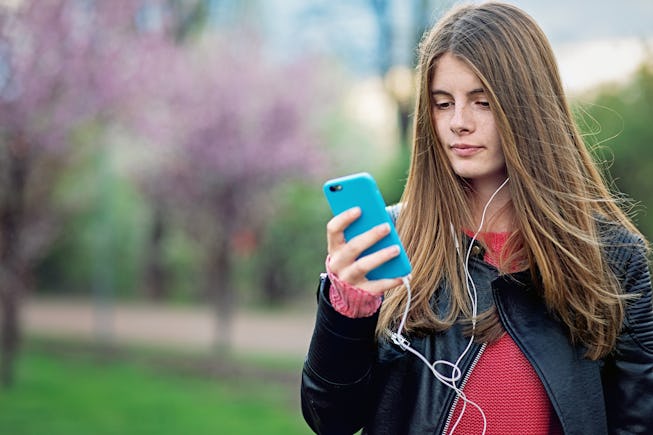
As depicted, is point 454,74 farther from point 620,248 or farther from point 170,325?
point 170,325

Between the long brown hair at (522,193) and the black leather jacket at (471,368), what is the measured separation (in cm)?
4

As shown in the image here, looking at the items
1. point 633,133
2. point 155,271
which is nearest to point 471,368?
point 633,133

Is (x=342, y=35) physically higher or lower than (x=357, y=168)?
higher

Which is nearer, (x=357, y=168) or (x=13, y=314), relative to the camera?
(x=13, y=314)

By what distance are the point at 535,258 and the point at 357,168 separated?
12.3 m

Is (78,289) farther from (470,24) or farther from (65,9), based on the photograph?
(470,24)

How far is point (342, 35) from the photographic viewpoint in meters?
12.6

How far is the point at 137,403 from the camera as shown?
7691 millimetres

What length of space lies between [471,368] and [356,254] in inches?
15.6

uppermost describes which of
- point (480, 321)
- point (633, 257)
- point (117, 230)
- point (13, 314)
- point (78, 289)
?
point (633, 257)

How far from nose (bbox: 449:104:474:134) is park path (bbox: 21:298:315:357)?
372 inches

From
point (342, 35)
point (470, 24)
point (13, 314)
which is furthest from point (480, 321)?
point (342, 35)

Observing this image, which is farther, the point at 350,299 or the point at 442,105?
the point at 442,105

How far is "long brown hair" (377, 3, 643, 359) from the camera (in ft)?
5.63
